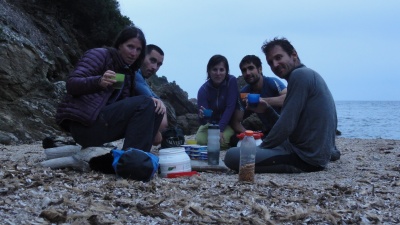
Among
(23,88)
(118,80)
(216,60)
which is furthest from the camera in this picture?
(23,88)

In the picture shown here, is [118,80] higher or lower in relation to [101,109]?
higher

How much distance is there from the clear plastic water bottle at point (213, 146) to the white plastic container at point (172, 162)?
864 mm

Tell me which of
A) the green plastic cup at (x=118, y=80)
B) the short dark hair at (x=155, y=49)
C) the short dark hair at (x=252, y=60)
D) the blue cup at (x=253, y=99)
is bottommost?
the blue cup at (x=253, y=99)

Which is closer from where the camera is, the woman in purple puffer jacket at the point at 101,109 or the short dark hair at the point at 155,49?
the woman in purple puffer jacket at the point at 101,109

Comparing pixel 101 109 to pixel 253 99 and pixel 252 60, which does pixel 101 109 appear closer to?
pixel 253 99

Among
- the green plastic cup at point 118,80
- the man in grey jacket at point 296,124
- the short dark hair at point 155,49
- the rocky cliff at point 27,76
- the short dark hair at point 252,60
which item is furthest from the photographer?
the rocky cliff at point 27,76

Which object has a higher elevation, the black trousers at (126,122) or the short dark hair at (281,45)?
the short dark hair at (281,45)

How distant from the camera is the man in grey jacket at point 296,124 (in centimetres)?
574

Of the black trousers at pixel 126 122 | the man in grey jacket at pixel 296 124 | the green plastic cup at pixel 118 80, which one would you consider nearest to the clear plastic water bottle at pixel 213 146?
the man in grey jacket at pixel 296 124

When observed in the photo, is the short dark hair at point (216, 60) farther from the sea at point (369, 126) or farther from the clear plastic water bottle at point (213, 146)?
the sea at point (369, 126)

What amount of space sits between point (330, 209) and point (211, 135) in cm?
263

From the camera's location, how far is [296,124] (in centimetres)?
588

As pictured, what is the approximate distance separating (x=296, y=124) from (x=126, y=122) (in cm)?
191

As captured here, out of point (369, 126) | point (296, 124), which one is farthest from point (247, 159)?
point (369, 126)
